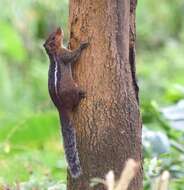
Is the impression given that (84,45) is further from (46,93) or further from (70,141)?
(46,93)

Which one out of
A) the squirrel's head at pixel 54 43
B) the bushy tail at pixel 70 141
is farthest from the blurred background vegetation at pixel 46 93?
the squirrel's head at pixel 54 43

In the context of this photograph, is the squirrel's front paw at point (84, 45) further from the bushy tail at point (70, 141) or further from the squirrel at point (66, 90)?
the bushy tail at point (70, 141)

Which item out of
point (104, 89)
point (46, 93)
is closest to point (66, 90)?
point (104, 89)

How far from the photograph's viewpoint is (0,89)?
754cm

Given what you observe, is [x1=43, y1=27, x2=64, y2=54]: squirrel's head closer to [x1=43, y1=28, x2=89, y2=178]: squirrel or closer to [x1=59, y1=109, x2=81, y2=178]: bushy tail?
[x1=43, y1=28, x2=89, y2=178]: squirrel

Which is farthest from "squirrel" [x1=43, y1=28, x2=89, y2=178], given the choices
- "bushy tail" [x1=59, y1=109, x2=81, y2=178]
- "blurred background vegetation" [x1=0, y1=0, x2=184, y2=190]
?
"blurred background vegetation" [x1=0, y1=0, x2=184, y2=190]

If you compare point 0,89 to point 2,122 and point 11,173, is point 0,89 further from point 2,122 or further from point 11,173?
point 11,173

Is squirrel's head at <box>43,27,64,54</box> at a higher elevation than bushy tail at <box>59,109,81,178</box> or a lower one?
higher

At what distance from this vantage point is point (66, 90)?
2.97 metres

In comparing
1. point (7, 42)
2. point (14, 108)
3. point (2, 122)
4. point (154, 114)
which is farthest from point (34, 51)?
point (154, 114)

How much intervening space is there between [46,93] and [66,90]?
199 inches

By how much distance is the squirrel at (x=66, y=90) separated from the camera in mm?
2971

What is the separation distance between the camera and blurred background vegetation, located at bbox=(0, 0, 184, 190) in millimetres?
4013

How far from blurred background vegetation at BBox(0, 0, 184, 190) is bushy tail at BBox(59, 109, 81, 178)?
288 mm
